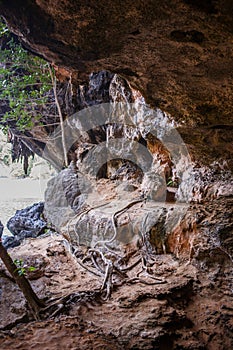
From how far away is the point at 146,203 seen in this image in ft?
16.6

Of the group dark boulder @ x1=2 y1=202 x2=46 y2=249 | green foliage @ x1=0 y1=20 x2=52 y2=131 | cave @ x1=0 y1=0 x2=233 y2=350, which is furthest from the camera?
dark boulder @ x1=2 y1=202 x2=46 y2=249

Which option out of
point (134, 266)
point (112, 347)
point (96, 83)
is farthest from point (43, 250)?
point (96, 83)

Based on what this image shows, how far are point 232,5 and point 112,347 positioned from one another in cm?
249

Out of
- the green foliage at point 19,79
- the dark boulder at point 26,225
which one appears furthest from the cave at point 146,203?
the dark boulder at point 26,225

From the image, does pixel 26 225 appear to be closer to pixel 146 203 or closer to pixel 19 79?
pixel 19 79

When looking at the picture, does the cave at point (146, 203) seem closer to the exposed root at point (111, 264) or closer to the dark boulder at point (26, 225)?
the exposed root at point (111, 264)

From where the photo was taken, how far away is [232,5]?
148 centimetres

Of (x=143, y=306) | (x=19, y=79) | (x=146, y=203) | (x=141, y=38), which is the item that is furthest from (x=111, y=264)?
(x=19, y=79)

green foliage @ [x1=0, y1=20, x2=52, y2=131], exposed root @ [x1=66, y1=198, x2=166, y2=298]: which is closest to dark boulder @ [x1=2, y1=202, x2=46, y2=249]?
green foliage @ [x1=0, y1=20, x2=52, y2=131]

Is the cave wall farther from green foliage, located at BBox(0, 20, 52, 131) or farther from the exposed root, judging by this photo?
green foliage, located at BBox(0, 20, 52, 131)

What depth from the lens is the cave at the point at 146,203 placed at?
1806 mm

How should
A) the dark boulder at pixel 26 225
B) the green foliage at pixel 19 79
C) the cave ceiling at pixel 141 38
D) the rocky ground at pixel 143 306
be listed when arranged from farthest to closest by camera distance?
the dark boulder at pixel 26 225 → the green foliage at pixel 19 79 → the rocky ground at pixel 143 306 → the cave ceiling at pixel 141 38

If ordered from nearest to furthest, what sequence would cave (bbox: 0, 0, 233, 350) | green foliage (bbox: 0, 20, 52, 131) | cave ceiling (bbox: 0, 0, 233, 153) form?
cave ceiling (bbox: 0, 0, 233, 153) → cave (bbox: 0, 0, 233, 350) → green foliage (bbox: 0, 20, 52, 131)

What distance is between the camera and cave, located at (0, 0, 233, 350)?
1806mm
